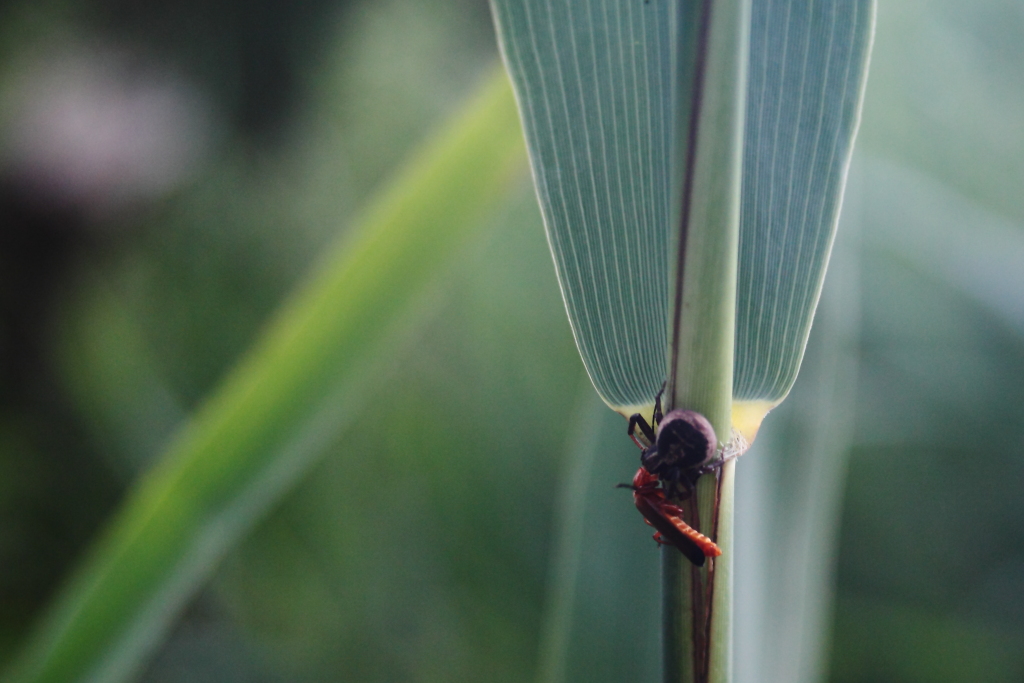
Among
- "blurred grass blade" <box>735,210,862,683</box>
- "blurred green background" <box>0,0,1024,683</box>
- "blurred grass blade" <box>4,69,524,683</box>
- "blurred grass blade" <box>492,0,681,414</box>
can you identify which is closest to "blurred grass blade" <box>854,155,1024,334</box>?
"blurred green background" <box>0,0,1024,683</box>

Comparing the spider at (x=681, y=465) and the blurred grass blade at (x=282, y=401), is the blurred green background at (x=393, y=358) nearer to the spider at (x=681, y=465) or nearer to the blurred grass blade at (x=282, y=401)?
the blurred grass blade at (x=282, y=401)

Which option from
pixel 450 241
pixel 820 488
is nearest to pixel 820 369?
pixel 820 488

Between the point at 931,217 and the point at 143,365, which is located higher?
the point at 931,217

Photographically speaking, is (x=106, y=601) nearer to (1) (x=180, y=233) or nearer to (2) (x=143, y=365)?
(2) (x=143, y=365)

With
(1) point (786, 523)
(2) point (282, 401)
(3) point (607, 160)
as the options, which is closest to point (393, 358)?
(2) point (282, 401)

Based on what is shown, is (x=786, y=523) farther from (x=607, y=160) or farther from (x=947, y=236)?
(x=947, y=236)

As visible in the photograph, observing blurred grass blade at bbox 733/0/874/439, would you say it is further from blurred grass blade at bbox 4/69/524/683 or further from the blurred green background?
the blurred green background

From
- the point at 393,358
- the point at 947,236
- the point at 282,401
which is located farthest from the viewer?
the point at 393,358
